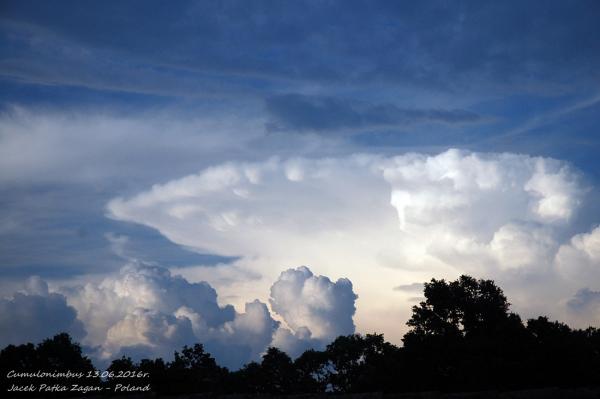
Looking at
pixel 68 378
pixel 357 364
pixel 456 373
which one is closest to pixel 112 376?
pixel 68 378

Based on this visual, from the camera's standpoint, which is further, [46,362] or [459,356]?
[46,362]

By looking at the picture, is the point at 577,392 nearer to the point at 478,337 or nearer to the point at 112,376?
the point at 478,337

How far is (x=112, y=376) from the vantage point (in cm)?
7381

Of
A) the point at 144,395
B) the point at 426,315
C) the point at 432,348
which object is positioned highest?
the point at 426,315

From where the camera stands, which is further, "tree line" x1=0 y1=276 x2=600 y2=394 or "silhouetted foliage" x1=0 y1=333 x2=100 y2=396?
"silhouetted foliage" x1=0 y1=333 x2=100 y2=396

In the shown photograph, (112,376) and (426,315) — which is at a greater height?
(426,315)

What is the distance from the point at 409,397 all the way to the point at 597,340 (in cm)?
5719

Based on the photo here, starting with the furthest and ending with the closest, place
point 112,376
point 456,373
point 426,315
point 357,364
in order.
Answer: point 357,364, point 112,376, point 426,315, point 456,373

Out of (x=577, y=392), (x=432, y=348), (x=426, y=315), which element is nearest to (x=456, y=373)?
(x=432, y=348)

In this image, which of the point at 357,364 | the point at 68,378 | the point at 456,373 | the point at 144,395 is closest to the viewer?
the point at 144,395

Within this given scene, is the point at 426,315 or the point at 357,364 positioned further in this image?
the point at 357,364

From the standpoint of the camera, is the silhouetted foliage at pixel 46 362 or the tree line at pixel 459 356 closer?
the tree line at pixel 459 356

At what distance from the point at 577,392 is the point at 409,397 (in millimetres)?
7904

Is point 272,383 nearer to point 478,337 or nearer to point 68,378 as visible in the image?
point 68,378
